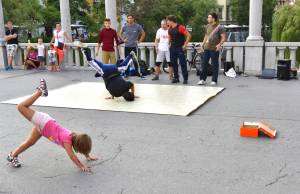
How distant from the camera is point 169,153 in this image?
593 centimetres

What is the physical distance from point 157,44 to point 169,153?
703 cm

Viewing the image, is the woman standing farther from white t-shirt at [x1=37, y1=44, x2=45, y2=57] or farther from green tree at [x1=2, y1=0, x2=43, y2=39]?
green tree at [x1=2, y1=0, x2=43, y2=39]

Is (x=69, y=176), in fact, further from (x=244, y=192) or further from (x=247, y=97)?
(x=247, y=97)

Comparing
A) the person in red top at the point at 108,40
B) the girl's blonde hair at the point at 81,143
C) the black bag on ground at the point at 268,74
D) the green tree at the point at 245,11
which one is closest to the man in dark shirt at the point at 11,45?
the person in red top at the point at 108,40

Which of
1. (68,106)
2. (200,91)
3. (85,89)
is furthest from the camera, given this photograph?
(85,89)

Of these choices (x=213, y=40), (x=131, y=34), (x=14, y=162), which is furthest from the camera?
(x=131, y=34)

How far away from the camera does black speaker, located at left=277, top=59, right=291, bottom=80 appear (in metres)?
11.8

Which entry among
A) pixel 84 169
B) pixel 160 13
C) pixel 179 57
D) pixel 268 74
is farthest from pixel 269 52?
pixel 160 13

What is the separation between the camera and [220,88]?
35.3 ft

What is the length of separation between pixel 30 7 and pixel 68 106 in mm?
19509

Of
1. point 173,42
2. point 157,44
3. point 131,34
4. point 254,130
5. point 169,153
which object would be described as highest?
point 131,34

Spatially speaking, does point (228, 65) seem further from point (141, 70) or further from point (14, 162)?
point (14, 162)

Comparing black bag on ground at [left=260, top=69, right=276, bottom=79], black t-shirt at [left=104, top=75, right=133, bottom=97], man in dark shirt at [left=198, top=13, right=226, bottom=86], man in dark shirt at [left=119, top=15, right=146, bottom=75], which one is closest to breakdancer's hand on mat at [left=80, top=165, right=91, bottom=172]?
black t-shirt at [left=104, top=75, right=133, bottom=97]

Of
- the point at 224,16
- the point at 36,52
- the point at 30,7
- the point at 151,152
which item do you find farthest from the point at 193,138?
the point at 224,16
